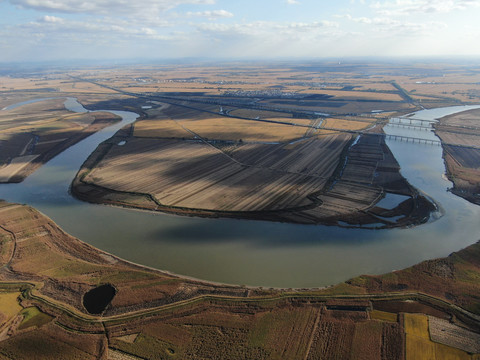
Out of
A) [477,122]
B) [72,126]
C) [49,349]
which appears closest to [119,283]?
[49,349]

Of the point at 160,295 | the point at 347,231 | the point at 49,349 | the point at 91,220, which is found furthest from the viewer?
the point at 91,220

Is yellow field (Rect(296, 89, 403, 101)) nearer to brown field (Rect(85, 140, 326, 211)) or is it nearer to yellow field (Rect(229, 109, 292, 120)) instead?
yellow field (Rect(229, 109, 292, 120))

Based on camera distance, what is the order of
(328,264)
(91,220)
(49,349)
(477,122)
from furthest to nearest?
(477,122) → (91,220) → (328,264) → (49,349)

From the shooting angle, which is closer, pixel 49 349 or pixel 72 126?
pixel 49 349

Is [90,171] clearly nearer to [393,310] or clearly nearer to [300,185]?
[300,185]

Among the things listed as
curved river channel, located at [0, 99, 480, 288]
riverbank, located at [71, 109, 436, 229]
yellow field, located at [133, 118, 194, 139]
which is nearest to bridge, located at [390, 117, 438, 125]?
riverbank, located at [71, 109, 436, 229]

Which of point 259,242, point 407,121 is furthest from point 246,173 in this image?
point 407,121
